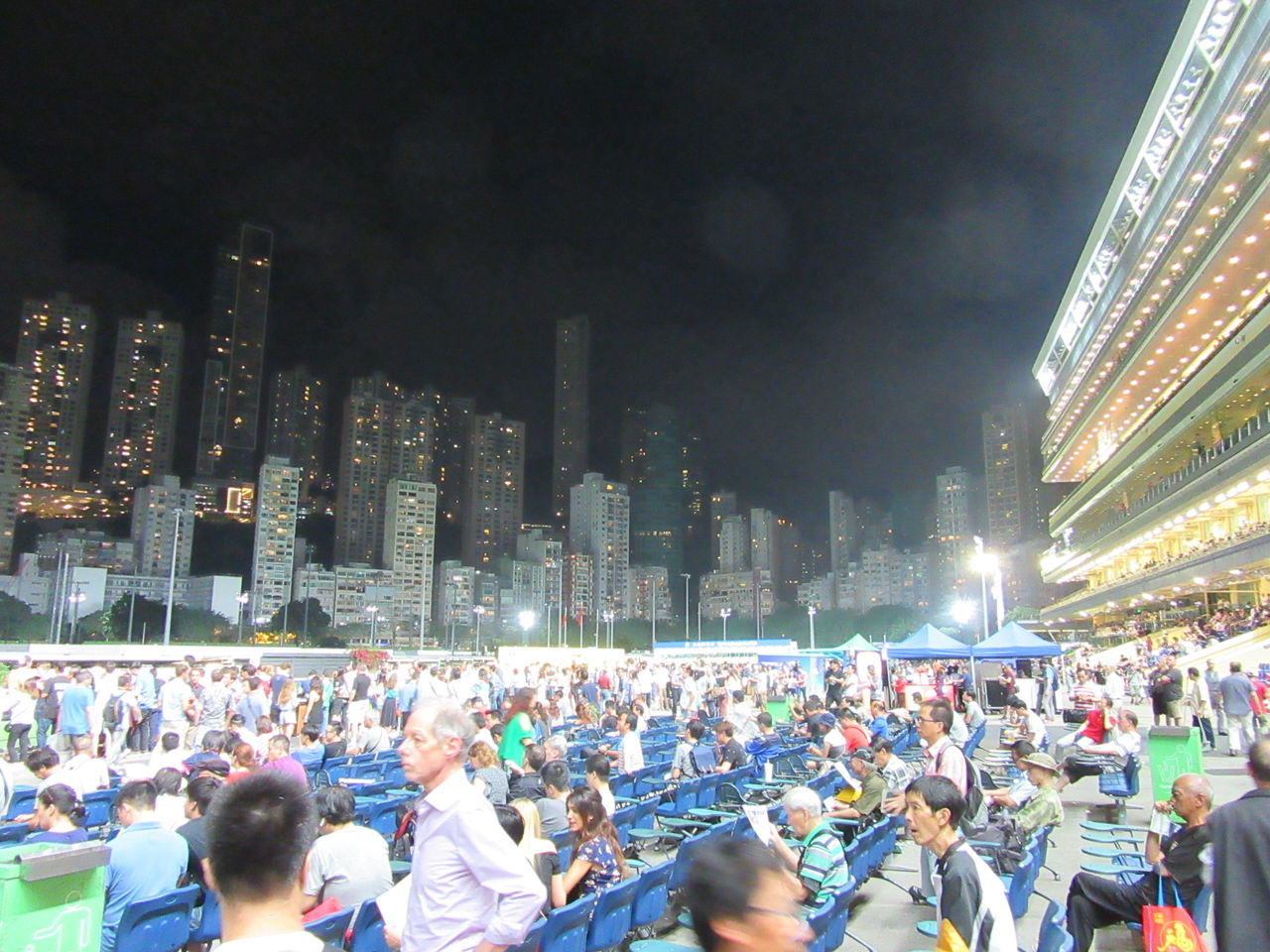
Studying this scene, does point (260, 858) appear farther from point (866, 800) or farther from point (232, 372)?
point (232, 372)

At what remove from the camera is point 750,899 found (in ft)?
6.15

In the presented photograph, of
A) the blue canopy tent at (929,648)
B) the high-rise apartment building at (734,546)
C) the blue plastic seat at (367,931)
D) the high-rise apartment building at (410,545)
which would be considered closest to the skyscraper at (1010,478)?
the high-rise apartment building at (734,546)

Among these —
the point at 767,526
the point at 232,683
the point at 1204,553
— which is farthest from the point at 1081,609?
the point at 767,526

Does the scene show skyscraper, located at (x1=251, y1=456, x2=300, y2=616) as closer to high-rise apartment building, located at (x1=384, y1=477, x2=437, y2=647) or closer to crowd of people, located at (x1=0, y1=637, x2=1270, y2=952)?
high-rise apartment building, located at (x1=384, y1=477, x2=437, y2=647)

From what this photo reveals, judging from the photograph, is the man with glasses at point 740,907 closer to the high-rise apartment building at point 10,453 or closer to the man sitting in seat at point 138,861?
the man sitting in seat at point 138,861

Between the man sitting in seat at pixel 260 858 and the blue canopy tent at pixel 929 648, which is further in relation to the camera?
the blue canopy tent at pixel 929 648

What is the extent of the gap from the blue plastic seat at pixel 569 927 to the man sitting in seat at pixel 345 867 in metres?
0.97

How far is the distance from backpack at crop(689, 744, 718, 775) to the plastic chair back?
578cm

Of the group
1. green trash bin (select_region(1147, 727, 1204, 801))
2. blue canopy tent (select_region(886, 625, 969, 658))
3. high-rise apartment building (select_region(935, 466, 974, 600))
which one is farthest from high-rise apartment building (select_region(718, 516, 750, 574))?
green trash bin (select_region(1147, 727, 1204, 801))

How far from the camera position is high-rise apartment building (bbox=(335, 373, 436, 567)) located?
556 ft

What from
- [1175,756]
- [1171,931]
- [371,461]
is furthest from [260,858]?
[371,461]

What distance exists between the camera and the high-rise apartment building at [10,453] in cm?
12338

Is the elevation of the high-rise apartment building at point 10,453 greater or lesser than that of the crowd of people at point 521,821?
greater

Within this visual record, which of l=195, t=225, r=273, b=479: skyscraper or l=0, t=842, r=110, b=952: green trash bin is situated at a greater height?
l=195, t=225, r=273, b=479: skyscraper
